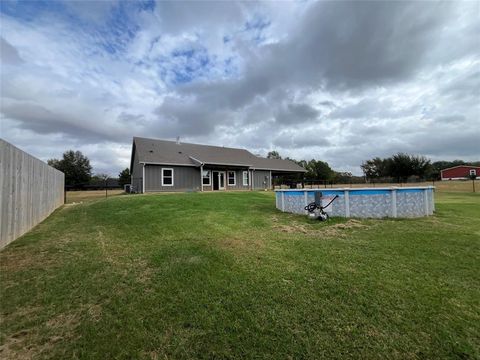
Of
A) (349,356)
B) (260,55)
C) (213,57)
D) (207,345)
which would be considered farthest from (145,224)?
(260,55)

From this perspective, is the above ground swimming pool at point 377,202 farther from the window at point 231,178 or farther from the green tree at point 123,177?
the green tree at point 123,177

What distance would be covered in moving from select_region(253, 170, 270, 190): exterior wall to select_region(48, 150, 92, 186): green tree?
35427 mm

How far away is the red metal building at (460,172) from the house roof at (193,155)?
50676 millimetres

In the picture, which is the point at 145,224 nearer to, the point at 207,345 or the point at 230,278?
the point at 230,278

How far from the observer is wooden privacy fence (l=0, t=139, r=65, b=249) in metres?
4.94

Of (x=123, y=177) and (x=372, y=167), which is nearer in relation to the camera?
(x=123, y=177)

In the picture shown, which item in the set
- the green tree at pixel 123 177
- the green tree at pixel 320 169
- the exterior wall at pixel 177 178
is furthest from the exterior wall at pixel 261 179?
the green tree at pixel 123 177

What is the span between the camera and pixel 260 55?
1641cm

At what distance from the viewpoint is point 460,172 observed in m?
57.4

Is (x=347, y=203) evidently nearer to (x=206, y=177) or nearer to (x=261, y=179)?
(x=206, y=177)

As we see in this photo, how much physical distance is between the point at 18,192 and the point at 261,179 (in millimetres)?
21936

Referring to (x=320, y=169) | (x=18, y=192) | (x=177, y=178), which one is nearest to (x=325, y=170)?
(x=320, y=169)

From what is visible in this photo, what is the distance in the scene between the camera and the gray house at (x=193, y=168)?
19703 mm

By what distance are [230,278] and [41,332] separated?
219 cm
